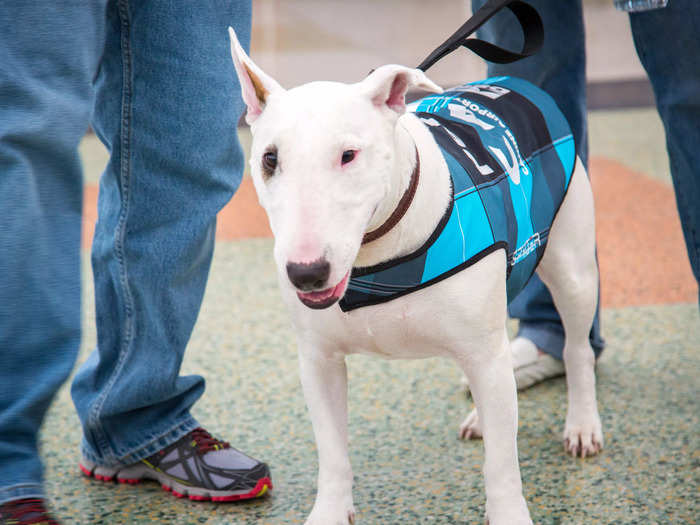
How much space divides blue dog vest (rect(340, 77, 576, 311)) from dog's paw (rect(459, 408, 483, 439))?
45 cm

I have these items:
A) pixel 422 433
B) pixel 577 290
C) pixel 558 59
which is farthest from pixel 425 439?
pixel 558 59

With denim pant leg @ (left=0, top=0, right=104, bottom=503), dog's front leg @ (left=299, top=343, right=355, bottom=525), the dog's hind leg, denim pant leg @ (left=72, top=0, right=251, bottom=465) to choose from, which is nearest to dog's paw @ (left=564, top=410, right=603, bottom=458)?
the dog's hind leg

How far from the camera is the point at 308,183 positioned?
3.65ft

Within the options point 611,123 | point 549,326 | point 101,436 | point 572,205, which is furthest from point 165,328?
point 611,123

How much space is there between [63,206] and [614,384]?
1.46m

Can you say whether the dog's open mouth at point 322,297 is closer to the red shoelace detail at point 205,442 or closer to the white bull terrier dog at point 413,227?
the white bull terrier dog at point 413,227

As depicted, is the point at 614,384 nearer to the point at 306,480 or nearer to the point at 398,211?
the point at 306,480

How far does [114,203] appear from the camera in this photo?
169 centimetres

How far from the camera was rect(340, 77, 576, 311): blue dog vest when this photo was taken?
1.31 m

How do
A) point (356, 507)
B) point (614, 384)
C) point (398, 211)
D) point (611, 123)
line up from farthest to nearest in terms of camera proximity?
point (611, 123)
point (614, 384)
point (356, 507)
point (398, 211)

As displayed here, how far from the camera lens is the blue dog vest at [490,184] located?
1.31 metres

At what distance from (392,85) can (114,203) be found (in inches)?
28.4

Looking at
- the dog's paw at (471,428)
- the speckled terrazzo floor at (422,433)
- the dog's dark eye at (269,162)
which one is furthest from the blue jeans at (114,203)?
the dog's paw at (471,428)

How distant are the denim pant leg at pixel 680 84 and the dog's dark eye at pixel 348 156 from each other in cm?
97
